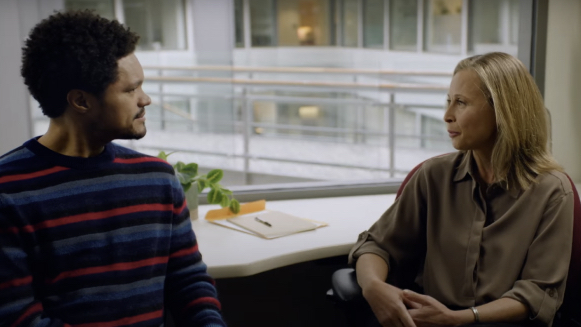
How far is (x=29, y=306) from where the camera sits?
3.81 feet

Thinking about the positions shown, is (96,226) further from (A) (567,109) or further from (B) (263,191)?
(A) (567,109)

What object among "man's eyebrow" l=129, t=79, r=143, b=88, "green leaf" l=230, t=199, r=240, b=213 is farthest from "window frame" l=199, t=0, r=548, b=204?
"man's eyebrow" l=129, t=79, r=143, b=88

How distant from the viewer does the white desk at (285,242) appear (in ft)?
5.79

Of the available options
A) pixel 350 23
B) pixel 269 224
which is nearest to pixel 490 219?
pixel 269 224

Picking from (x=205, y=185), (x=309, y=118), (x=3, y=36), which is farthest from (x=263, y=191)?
(x=309, y=118)

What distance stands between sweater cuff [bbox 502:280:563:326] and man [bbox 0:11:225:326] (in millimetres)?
695

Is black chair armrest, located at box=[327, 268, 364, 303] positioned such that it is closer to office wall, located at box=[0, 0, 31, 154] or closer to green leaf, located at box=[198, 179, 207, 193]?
green leaf, located at box=[198, 179, 207, 193]

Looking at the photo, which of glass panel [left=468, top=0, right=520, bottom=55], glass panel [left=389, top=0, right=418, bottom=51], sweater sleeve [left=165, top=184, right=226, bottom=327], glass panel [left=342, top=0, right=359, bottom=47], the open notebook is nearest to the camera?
sweater sleeve [left=165, top=184, right=226, bottom=327]

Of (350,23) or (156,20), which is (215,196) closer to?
(156,20)

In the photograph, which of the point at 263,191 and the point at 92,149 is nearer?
the point at 92,149

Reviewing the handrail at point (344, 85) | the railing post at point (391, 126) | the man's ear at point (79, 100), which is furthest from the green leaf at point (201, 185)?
the railing post at point (391, 126)

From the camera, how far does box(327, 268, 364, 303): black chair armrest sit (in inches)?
64.2

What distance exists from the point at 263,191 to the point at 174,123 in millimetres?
1853

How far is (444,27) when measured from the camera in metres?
6.51
